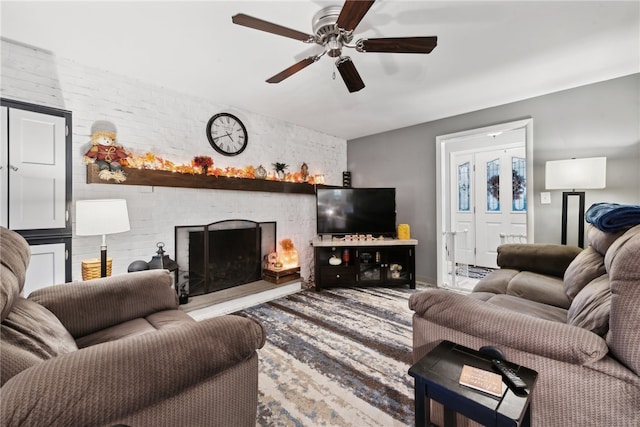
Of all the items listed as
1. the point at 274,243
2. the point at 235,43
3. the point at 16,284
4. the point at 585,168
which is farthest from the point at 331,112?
the point at 16,284

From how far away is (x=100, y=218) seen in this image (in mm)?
2045

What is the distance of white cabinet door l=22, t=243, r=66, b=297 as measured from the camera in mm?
2109

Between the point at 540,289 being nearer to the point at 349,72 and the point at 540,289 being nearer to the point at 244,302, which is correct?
the point at 349,72

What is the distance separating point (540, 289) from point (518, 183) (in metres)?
3.59

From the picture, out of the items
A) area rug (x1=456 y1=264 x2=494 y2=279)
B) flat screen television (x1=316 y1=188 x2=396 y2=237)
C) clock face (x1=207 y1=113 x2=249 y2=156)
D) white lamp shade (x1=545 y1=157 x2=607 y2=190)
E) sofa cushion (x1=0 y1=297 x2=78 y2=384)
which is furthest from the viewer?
area rug (x1=456 y1=264 x2=494 y2=279)

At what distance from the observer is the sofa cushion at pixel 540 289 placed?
1802mm

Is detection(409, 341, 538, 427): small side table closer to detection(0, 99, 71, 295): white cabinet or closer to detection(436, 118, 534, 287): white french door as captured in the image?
detection(0, 99, 71, 295): white cabinet

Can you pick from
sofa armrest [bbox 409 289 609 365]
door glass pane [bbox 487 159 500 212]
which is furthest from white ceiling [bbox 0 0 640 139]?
door glass pane [bbox 487 159 500 212]

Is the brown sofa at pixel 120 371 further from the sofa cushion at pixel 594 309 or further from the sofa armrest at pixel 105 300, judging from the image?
the sofa cushion at pixel 594 309

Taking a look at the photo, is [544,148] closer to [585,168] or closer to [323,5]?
[585,168]

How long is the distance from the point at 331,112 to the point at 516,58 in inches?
77.4

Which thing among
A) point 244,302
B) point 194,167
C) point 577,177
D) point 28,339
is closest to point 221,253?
point 244,302

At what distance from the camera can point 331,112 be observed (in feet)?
11.7

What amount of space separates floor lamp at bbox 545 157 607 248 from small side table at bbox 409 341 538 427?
2447 mm
